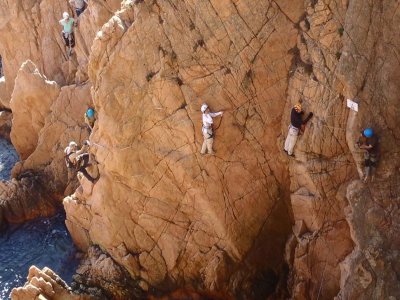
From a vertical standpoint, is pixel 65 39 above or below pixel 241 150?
above

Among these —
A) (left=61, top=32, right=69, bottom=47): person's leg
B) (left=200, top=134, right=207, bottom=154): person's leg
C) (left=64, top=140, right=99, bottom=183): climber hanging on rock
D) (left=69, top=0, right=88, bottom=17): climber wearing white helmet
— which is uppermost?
(left=69, top=0, right=88, bottom=17): climber wearing white helmet

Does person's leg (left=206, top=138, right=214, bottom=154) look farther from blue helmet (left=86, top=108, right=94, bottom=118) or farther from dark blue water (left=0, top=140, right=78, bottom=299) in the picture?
dark blue water (left=0, top=140, right=78, bottom=299)

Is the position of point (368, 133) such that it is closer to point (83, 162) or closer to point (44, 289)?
point (83, 162)

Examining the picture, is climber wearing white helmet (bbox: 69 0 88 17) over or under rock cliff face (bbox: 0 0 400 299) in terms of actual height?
over

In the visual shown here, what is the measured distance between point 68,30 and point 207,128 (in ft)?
38.0

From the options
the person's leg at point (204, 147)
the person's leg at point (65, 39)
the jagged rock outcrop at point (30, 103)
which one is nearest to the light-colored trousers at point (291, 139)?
the person's leg at point (204, 147)

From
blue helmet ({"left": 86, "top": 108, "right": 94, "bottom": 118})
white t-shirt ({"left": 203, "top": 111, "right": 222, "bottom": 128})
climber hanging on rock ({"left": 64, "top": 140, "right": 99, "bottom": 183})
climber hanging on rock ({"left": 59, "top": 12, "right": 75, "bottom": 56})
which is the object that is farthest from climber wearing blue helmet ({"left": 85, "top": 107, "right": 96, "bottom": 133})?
climber hanging on rock ({"left": 59, "top": 12, "right": 75, "bottom": 56})

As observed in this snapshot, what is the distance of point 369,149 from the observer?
14.8 m

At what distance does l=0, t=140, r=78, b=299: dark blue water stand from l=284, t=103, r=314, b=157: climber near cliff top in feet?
34.9

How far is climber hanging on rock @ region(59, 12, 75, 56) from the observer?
990 inches

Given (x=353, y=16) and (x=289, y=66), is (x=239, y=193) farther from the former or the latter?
(x=353, y=16)

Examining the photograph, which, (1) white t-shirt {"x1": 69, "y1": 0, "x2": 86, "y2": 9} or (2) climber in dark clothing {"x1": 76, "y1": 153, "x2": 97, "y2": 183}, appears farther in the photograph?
(1) white t-shirt {"x1": 69, "y1": 0, "x2": 86, "y2": 9}

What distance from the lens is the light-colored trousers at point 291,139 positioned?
16906 millimetres

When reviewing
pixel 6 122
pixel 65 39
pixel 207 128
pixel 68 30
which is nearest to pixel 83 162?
pixel 207 128
